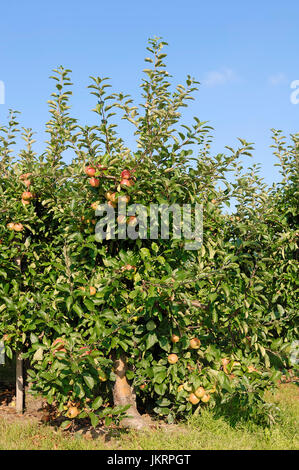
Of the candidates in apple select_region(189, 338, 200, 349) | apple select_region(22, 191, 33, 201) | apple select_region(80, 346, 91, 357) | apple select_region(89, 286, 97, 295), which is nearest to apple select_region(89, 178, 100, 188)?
apple select_region(89, 286, 97, 295)

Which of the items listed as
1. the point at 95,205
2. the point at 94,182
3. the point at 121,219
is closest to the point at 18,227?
the point at 95,205

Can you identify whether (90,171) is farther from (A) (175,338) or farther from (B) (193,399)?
(B) (193,399)

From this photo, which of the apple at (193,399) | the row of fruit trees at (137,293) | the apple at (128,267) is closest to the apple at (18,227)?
the row of fruit trees at (137,293)

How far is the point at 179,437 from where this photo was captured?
3701 millimetres

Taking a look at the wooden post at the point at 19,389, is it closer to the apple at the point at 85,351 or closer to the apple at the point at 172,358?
the apple at the point at 85,351

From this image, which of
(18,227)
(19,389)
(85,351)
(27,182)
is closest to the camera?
(85,351)

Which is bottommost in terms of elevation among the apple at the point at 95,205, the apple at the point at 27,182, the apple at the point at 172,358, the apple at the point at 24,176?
the apple at the point at 172,358

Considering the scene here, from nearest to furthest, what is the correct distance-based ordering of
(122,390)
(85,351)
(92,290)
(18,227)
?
(85,351), (92,290), (122,390), (18,227)

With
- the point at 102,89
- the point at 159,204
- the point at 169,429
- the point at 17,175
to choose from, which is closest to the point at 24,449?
the point at 169,429

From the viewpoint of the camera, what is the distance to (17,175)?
4.74 meters

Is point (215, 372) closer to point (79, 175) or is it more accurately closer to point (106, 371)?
point (106, 371)

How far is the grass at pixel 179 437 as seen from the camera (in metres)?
3.58

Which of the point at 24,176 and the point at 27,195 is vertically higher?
the point at 24,176
